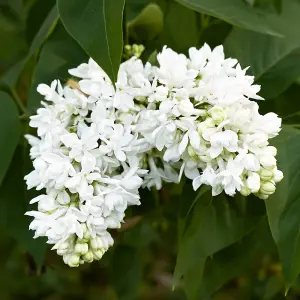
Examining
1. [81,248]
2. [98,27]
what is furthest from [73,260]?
[98,27]

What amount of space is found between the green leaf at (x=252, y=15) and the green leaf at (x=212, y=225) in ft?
0.72

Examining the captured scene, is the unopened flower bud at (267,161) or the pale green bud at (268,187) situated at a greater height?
the unopened flower bud at (267,161)

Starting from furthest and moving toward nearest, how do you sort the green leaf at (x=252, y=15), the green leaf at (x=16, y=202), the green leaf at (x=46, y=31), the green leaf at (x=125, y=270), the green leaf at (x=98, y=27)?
the green leaf at (x=125, y=270), the green leaf at (x=16, y=202), the green leaf at (x=46, y=31), the green leaf at (x=252, y=15), the green leaf at (x=98, y=27)

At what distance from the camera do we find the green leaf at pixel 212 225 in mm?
802

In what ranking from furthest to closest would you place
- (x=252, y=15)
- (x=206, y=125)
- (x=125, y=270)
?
1. (x=125, y=270)
2. (x=252, y=15)
3. (x=206, y=125)

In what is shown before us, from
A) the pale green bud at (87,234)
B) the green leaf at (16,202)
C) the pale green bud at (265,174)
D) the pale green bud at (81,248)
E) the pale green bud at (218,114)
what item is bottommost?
the green leaf at (16,202)

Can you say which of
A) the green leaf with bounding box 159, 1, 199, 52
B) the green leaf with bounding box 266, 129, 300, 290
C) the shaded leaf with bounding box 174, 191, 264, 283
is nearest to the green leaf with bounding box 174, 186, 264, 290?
the shaded leaf with bounding box 174, 191, 264, 283

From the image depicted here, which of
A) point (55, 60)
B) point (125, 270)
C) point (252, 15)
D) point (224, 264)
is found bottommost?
point (125, 270)

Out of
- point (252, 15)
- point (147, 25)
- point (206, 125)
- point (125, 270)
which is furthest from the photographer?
point (125, 270)

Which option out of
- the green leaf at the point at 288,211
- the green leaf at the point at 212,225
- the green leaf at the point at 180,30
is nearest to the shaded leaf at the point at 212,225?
the green leaf at the point at 212,225

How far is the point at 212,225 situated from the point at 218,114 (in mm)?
218

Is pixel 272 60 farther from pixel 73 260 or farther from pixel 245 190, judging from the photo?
pixel 73 260

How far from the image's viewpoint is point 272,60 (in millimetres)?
861

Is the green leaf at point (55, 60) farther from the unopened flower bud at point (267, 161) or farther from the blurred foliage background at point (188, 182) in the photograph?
the unopened flower bud at point (267, 161)
